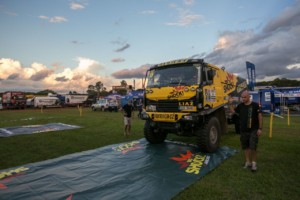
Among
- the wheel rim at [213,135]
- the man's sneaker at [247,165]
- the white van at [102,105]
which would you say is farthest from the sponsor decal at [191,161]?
the white van at [102,105]

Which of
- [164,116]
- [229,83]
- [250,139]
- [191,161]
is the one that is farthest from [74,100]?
[250,139]

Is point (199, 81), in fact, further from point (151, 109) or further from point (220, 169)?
point (220, 169)

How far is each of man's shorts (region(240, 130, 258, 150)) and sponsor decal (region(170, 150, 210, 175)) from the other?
1.18 metres

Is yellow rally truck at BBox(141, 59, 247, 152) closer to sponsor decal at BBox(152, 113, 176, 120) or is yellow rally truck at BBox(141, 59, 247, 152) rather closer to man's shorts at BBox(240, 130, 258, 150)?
sponsor decal at BBox(152, 113, 176, 120)

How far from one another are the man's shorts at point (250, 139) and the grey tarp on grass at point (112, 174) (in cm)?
97

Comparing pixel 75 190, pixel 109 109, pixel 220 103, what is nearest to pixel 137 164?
pixel 75 190

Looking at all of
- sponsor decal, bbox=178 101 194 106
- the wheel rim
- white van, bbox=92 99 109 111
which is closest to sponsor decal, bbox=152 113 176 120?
sponsor decal, bbox=178 101 194 106

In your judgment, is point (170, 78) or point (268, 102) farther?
point (268, 102)

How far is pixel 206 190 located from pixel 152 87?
414cm

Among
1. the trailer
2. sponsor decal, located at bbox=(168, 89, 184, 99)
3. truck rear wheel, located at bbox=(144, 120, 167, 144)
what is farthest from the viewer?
the trailer

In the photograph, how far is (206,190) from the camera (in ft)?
14.8

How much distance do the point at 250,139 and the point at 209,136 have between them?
64.3 inches

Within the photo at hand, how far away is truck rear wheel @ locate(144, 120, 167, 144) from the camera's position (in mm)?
8312

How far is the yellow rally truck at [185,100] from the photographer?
6.93m
